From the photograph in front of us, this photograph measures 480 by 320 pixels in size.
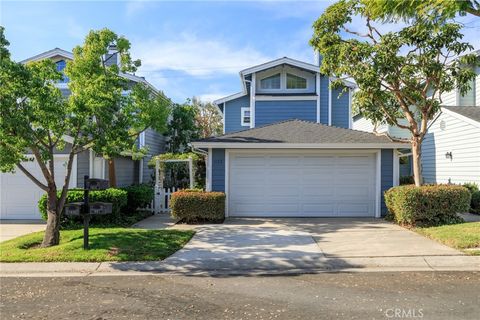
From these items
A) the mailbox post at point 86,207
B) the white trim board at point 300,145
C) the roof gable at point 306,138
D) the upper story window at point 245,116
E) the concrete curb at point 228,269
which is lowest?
the concrete curb at point 228,269

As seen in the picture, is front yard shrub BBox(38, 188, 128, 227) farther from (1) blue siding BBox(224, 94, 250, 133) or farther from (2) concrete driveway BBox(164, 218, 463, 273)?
(1) blue siding BBox(224, 94, 250, 133)

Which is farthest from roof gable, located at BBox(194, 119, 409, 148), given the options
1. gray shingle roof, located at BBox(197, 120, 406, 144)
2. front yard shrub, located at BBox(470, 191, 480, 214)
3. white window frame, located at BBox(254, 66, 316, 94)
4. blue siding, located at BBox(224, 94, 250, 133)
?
blue siding, located at BBox(224, 94, 250, 133)

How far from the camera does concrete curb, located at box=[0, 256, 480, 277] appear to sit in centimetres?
712

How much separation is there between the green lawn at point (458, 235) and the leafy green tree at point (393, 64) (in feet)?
6.78

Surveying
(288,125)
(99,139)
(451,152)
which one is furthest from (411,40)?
(99,139)

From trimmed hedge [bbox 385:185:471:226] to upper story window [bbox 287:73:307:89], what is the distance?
10599 millimetres

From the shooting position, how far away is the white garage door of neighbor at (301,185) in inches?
528

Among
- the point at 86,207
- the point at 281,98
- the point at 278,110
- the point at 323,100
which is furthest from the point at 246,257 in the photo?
the point at 323,100

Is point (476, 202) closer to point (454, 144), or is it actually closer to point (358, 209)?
point (454, 144)

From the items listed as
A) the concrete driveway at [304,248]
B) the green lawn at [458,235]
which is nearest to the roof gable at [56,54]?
the concrete driveway at [304,248]

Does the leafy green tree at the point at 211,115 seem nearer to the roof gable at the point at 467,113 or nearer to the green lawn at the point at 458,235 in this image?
the roof gable at the point at 467,113

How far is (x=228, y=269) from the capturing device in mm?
7359

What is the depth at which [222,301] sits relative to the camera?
546 cm

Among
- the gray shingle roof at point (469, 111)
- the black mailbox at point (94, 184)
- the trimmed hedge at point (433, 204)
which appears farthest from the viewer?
the gray shingle roof at point (469, 111)
